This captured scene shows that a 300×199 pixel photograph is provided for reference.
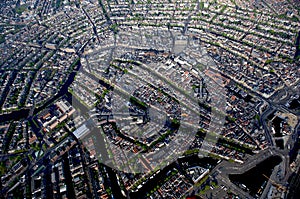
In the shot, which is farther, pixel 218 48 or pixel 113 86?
pixel 218 48

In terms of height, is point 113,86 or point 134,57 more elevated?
point 134,57

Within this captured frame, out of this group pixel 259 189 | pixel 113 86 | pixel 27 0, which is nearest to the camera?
pixel 259 189

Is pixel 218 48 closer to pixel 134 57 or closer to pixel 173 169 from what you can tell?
pixel 134 57

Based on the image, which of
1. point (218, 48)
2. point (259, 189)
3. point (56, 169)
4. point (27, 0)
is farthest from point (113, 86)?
point (27, 0)

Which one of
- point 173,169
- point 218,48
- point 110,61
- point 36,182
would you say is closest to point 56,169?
point 36,182

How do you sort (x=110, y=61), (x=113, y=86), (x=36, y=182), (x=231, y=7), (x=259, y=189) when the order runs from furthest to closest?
1. (x=231, y=7)
2. (x=110, y=61)
3. (x=113, y=86)
4. (x=36, y=182)
5. (x=259, y=189)

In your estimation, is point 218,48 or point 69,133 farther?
point 218,48

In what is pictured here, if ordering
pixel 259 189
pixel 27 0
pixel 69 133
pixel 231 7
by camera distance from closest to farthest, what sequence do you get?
1. pixel 259 189
2. pixel 69 133
3. pixel 231 7
4. pixel 27 0

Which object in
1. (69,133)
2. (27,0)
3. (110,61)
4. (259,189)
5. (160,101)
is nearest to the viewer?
(259,189)

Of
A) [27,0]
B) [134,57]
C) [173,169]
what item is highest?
[27,0]
